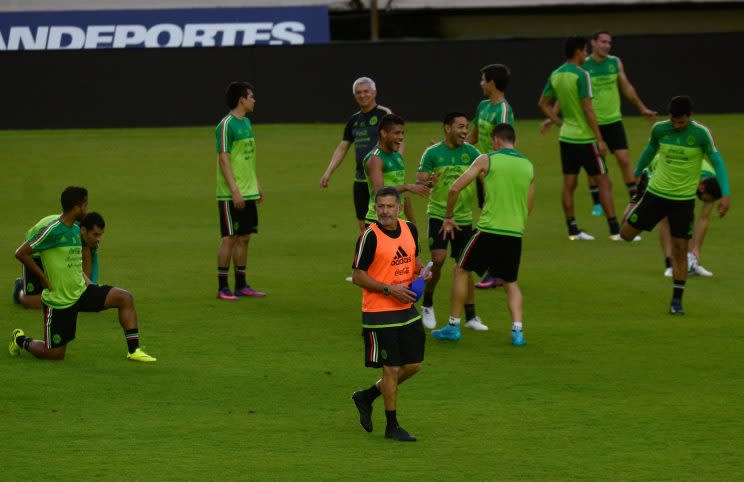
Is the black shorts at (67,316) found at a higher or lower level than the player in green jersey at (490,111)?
lower

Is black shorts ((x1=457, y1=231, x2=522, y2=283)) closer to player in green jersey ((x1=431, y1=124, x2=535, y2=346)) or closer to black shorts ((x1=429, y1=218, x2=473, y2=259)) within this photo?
player in green jersey ((x1=431, y1=124, x2=535, y2=346))

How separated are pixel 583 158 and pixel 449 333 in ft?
20.3

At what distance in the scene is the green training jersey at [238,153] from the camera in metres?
13.5

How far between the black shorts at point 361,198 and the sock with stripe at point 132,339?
11.6ft

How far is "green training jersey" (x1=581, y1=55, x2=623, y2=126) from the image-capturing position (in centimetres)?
1808

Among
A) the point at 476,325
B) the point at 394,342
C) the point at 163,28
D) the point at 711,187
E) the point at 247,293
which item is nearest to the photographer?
the point at 394,342

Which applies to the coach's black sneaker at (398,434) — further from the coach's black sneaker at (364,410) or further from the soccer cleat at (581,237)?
the soccer cleat at (581,237)

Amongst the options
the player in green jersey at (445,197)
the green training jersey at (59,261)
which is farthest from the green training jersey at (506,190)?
the green training jersey at (59,261)

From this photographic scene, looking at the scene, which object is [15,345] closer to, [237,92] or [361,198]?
[237,92]

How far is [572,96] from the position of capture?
17.1 metres

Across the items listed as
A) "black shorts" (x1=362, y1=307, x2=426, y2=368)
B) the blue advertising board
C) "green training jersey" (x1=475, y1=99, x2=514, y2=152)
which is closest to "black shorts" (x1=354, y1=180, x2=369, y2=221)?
"green training jersey" (x1=475, y1=99, x2=514, y2=152)

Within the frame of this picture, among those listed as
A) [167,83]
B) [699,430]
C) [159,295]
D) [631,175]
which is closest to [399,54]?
[167,83]

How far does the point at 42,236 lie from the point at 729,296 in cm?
753

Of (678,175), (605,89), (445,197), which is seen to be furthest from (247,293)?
(605,89)
